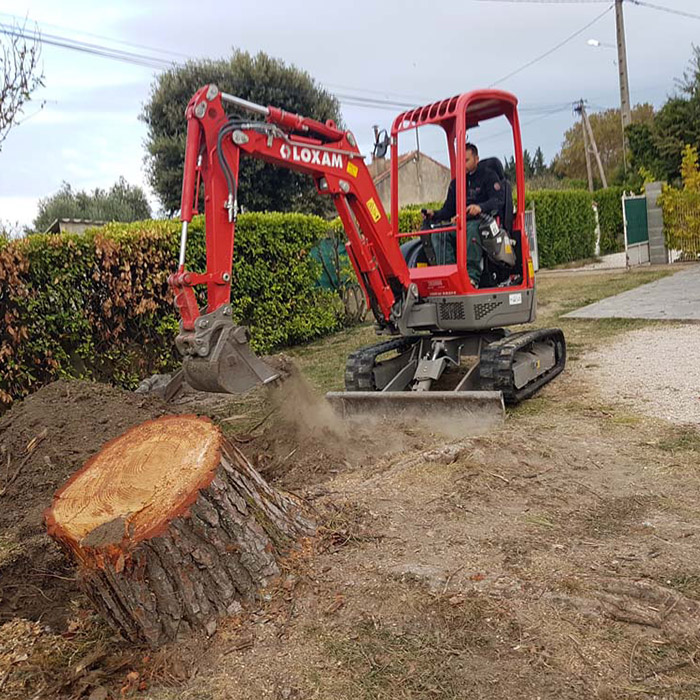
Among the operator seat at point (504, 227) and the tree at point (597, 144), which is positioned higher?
the tree at point (597, 144)

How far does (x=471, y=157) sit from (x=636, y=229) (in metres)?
14.7

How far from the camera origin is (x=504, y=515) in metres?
3.98

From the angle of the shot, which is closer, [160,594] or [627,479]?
[160,594]

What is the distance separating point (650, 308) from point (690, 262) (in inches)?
377

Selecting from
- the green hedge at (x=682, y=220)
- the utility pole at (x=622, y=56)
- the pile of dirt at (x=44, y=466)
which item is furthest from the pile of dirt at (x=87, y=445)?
the utility pole at (x=622, y=56)

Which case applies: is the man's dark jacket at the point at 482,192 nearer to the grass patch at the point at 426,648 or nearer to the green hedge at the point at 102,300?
the green hedge at the point at 102,300

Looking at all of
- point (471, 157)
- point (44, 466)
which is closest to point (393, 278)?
point (471, 157)

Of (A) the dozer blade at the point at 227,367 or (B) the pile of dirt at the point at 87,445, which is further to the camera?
(A) the dozer blade at the point at 227,367

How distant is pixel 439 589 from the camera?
3.13 meters

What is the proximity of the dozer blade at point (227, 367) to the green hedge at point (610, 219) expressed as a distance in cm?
2259

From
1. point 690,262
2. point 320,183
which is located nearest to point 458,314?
point 320,183

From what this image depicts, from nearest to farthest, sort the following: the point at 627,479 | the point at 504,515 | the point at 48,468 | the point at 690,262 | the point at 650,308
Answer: the point at 504,515
the point at 627,479
the point at 48,468
the point at 650,308
the point at 690,262

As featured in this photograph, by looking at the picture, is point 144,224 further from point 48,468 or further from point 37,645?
point 37,645

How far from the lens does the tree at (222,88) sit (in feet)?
74.2
